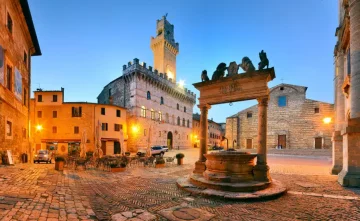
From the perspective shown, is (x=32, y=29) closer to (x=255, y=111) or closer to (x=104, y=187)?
(x=104, y=187)

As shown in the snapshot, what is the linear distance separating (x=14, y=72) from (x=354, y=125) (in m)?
19.1

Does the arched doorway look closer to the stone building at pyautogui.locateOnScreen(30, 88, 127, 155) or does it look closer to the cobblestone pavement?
the stone building at pyautogui.locateOnScreen(30, 88, 127, 155)

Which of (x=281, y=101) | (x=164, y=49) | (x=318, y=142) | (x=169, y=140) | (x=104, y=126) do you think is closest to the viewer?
(x=104, y=126)

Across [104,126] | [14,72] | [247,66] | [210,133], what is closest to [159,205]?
[247,66]

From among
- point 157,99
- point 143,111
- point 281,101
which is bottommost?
point 143,111

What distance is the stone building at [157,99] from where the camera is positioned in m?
33.4

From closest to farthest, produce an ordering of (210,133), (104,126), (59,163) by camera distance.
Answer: (59,163) < (104,126) < (210,133)

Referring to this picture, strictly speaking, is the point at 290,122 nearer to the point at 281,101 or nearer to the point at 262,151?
the point at 281,101

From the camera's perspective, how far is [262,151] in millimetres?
8047

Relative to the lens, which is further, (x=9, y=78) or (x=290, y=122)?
(x=290, y=122)

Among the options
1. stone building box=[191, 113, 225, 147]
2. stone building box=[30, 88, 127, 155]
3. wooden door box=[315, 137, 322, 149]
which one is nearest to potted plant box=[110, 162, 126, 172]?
stone building box=[30, 88, 127, 155]

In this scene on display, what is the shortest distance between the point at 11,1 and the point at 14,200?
14135 mm

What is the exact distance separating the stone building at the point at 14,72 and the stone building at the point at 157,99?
1443 cm

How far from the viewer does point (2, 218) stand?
360 cm
